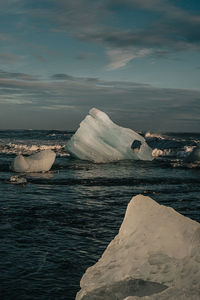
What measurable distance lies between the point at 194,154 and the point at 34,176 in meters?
9.13

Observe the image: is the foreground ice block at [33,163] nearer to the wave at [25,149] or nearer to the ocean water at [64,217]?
the ocean water at [64,217]

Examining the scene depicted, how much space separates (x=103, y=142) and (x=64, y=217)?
445 inches

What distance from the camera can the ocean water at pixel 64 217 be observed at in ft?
13.3

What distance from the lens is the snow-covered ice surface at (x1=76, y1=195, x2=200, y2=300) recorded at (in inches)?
110

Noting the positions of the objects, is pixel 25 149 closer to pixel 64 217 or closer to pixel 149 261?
pixel 64 217

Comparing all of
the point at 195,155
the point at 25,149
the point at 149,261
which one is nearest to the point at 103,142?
the point at 195,155

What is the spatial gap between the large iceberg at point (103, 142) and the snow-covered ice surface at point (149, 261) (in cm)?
1425

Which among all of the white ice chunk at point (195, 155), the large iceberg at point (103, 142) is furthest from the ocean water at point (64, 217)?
the white ice chunk at point (195, 155)

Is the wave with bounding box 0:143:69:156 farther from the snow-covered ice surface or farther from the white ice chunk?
the snow-covered ice surface

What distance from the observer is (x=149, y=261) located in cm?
304

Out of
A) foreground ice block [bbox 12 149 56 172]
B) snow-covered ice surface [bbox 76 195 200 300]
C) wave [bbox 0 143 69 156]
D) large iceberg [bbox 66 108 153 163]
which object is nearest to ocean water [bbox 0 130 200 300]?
foreground ice block [bbox 12 149 56 172]

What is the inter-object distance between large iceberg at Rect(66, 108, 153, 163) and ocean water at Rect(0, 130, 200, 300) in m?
3.57

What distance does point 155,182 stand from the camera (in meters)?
11.8

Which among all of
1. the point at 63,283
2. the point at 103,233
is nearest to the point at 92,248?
the point at 103,233
